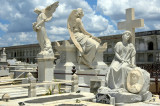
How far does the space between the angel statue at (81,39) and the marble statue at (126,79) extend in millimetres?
4440

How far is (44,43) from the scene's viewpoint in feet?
47.2

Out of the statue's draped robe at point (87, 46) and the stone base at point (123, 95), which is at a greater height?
the statue's draped robe at point (87, 46)

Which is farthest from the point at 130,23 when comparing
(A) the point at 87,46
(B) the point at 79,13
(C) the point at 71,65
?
(C) the point at 71,65

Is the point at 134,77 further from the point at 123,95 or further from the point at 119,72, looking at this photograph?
the point at 123,95

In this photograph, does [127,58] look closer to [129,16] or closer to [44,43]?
[129,16]

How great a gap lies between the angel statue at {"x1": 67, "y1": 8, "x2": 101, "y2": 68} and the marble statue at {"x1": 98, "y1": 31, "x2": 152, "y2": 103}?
4440 mm

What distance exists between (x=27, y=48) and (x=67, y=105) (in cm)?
6998

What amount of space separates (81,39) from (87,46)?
0.75 metres

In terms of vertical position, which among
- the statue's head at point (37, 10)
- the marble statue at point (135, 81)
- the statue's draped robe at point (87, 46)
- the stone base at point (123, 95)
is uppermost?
the statue's head at point (37, 10)

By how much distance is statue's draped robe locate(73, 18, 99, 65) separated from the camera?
14.7 metres

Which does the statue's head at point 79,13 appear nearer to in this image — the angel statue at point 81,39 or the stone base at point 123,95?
the angel statue at point 81,39

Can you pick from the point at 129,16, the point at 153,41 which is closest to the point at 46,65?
the point at 129,16

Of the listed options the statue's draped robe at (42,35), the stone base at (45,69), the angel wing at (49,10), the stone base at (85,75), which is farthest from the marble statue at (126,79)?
the angel wing at (49,10)

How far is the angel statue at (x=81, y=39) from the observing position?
14.8 meters
